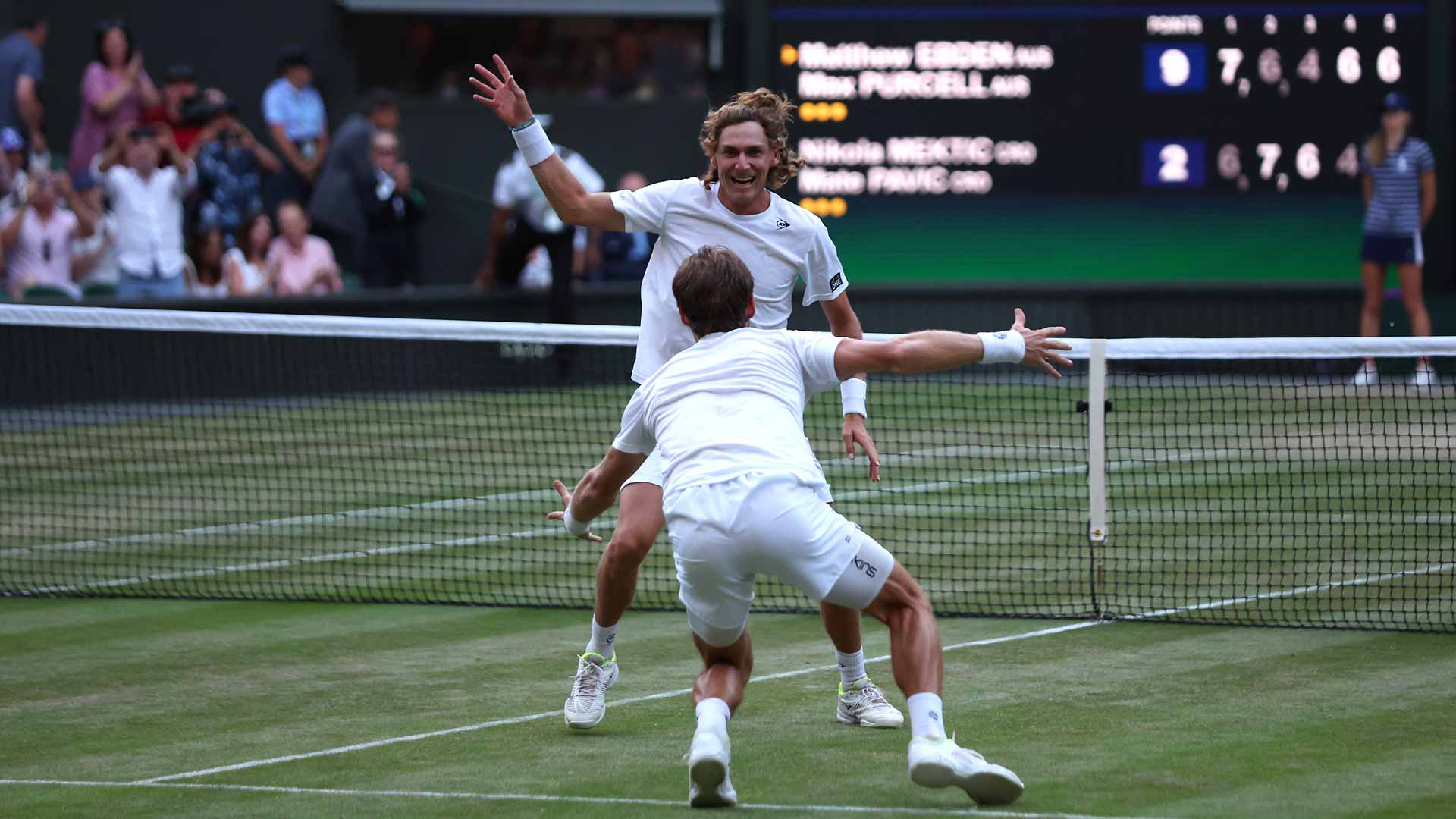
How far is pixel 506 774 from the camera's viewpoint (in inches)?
259

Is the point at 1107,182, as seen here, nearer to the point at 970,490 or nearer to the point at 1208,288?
the point at 1208,288

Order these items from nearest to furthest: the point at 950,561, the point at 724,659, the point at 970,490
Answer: the point at 724,659, the point at 950,561, the point at 970,490

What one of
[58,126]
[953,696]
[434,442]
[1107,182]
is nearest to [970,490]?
[434,442]

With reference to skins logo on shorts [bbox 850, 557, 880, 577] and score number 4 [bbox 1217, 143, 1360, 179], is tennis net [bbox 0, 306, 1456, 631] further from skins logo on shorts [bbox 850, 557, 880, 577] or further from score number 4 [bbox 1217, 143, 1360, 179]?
skins logo on shorts [bbox 850, 557, 880, 577]

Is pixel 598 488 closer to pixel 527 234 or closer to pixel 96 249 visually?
pixel 96 249

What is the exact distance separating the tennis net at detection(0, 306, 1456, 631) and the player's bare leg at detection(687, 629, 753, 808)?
354 centimetres

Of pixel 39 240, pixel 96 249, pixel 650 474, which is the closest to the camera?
pixel 650 474

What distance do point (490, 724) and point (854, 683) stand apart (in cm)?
132

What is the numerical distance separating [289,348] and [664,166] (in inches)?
218

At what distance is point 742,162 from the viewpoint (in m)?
7.00

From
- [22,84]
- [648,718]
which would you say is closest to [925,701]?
[648,718]

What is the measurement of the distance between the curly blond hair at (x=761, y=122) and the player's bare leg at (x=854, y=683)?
1536 mm

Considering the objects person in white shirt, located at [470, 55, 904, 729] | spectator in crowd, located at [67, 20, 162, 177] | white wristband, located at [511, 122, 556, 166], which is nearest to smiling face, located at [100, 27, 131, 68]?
spectator in crowd, located at [67, 20, 162, 177]

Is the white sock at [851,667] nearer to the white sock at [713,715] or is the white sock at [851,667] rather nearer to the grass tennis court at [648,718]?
the grass tennis court at [648,718]
